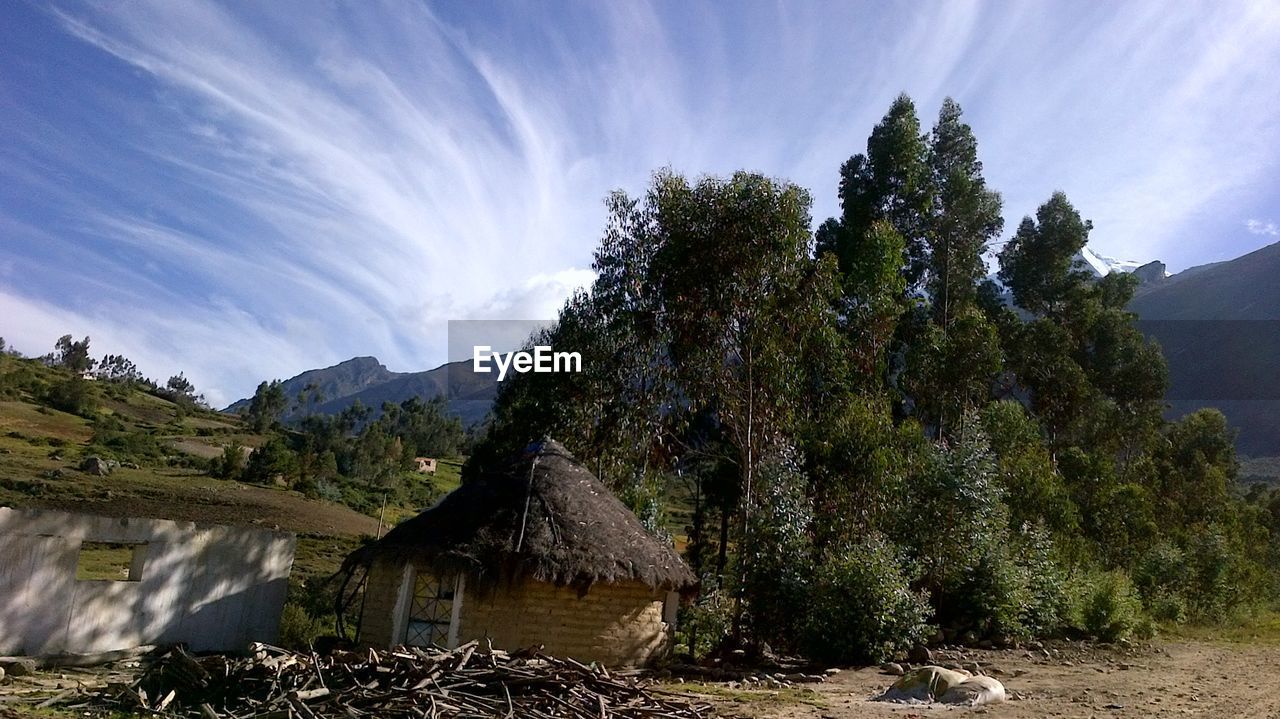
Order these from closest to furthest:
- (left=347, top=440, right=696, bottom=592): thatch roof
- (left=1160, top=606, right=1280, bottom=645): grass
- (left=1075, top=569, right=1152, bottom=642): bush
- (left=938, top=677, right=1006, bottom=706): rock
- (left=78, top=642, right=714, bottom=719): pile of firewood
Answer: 1. (left=78, top=642, right=714, bottom=719): pile of firewood
2. (left=938, top=677, right=1006, bottom=706): rock
3. (left=347, top=440, right=696, bottom=592): thatch roof
4. (left=1075, top=569, right=1152, bottom=642): bush
5. (left=1160, top=606, right=1280, bottom=645): grass

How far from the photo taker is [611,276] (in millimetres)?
17641

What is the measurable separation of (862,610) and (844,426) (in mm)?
4194

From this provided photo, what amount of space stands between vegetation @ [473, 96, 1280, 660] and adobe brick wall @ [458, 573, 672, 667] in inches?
80.1

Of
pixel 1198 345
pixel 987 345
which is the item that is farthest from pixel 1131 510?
pixel 1198 345

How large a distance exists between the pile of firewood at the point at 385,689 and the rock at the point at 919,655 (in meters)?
5.74

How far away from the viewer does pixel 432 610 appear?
41.2 feet

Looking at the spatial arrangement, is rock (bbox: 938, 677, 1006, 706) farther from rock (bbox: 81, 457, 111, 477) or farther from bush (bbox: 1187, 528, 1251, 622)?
rock (bbox: 81, 457, 111, 477)

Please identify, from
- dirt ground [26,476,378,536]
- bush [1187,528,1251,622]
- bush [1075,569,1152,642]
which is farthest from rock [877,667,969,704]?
dirt ground [26,476,378,536]

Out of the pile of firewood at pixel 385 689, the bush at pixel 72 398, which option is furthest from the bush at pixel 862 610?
the bush at pixel 72 398

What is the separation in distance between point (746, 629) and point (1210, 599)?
18.8m

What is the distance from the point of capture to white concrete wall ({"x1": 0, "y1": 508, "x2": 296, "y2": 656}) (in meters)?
10.4

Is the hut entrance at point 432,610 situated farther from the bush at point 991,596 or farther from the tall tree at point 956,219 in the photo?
the tall tree at point 956,219

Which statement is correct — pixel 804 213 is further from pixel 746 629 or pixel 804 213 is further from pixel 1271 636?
pixel 1271 636

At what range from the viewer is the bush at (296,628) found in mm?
14023
